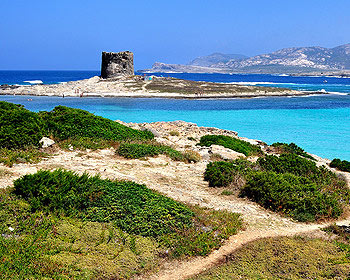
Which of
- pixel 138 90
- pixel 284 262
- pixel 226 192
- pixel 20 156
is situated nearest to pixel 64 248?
pixel 284 262

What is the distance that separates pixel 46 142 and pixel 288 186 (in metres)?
10.7

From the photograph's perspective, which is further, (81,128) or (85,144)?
(81,128)

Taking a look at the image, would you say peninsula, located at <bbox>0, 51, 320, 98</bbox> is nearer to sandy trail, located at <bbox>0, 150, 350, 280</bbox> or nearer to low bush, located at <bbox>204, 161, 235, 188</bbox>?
sandy trail, located at <bbox>0, 150, 350, 280</bbox>

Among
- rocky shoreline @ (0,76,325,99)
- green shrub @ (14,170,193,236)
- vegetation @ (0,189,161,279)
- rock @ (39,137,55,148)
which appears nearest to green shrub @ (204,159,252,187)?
green shrub @ (14,170,193,236)

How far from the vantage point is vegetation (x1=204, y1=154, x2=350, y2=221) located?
32.6 ft

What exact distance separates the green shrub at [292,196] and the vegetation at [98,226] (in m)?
1.84

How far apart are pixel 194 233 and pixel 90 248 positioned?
2.43 meters

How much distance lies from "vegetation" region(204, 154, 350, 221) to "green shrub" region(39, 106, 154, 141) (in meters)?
6.69

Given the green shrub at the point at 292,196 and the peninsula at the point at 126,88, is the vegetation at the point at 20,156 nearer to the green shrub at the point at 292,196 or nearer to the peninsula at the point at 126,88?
the green shrub at the point at 292,196

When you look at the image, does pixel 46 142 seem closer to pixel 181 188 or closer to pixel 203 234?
pixel 181 188

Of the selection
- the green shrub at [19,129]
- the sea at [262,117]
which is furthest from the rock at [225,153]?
the sea at [262,117]

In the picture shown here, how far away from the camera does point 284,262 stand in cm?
693

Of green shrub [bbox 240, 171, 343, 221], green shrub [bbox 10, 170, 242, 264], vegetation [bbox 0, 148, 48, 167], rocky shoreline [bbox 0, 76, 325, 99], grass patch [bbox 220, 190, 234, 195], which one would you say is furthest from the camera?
rocky shoreline [bbox 0, 76, 325, 99]

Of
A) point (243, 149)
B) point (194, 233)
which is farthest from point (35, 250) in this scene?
point (243, 149)
